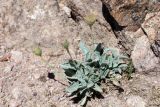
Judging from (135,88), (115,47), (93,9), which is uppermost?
(93,9)

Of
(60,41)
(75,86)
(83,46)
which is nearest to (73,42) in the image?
(60,41)

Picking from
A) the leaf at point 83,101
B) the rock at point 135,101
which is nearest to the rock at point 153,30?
the rock at point 135,101

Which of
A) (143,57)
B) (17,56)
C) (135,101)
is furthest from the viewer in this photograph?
(17,56)

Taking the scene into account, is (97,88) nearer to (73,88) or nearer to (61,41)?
(73,88)

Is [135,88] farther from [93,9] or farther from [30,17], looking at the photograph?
[30,17]

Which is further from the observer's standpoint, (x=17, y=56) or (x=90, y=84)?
(x=17, y=56)

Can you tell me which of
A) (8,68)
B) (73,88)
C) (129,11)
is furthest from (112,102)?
(8,68)
